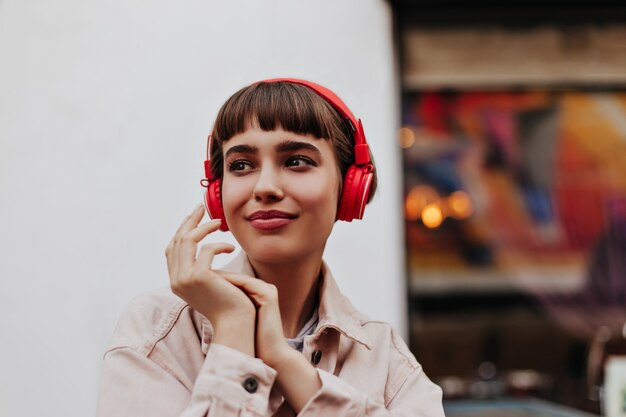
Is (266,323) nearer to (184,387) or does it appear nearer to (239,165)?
(184,387)

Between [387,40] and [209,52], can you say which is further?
[387,40]

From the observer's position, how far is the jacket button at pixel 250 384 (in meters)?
1.35

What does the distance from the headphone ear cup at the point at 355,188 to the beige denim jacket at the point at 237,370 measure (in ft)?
0.58

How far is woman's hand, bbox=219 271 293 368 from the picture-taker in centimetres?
141

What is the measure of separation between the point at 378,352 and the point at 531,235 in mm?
3407

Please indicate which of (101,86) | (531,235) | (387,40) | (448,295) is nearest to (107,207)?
(101,86)

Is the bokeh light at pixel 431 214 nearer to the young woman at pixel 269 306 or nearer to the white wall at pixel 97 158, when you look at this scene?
the white wall at pixel 97 158

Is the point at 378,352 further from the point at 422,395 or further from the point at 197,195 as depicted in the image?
the point at 197,195

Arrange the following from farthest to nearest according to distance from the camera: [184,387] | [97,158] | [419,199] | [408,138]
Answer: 1. [419,199]
2. [408,138]
3. [97,158]
4. [184,387]

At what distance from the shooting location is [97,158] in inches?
111

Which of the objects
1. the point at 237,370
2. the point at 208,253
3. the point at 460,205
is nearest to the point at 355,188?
the point at 208,253

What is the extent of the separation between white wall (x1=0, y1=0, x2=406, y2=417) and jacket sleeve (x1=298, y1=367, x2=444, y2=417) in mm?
1327

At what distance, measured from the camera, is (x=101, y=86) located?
2.83 metres

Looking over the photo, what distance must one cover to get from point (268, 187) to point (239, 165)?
115 millimetres
